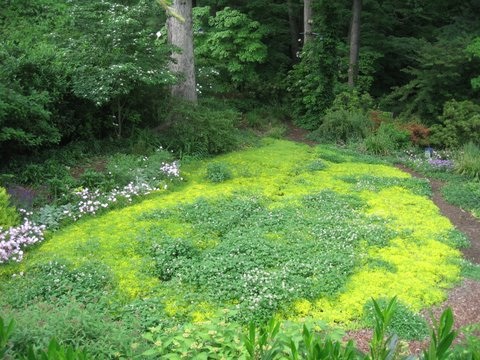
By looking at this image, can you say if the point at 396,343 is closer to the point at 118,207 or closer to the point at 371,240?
the point at 371,240

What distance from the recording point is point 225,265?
6.50 meters

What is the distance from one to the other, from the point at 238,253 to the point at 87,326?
259cm

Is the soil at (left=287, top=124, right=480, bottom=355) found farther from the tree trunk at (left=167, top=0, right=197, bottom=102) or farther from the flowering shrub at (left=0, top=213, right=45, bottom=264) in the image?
the tree trunk at (left=167, top=0, right=197, bottom=102)

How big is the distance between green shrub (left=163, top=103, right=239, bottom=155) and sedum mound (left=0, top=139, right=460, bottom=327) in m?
1.64

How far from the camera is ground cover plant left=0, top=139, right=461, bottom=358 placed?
5.33m

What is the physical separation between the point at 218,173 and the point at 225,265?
13.4ft

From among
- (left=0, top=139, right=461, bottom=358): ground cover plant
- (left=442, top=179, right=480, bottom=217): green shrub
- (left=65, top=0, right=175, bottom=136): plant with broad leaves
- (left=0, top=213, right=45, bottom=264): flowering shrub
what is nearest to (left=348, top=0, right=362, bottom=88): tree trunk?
(left=442, top=179, right=480, bottom=217): green shrub

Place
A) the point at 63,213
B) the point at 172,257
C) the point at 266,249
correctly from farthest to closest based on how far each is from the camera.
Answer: the point at 63,213, the point at 266,249, the point at 172,257

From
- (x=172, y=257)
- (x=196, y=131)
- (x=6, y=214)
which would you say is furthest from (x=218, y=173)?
(x=6, y=214)

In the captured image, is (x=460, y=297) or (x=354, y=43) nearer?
(x=460, y=297)

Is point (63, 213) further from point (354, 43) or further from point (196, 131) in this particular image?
point (354, 43)

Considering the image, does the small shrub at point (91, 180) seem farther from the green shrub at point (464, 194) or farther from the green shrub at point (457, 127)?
the green shrub at point (457, 127)

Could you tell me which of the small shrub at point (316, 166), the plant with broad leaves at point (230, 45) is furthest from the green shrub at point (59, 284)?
the plant with broad leaves at point (230, 45)

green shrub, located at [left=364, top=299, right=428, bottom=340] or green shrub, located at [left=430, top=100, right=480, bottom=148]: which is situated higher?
green shrub, located at [left=430, top=100, right=480, bottom=148]
